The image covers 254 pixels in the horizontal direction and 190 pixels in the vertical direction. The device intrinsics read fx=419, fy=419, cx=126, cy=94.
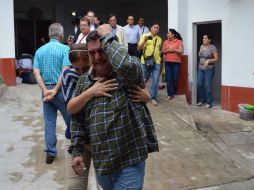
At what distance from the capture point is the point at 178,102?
9031 millimetres

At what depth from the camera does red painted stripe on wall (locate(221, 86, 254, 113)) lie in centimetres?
865

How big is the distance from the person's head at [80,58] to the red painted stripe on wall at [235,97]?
232 inches

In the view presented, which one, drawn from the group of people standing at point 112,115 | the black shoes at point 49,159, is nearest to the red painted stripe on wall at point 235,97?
the black shoes at point 49,159

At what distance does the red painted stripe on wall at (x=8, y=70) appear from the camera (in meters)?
10.0

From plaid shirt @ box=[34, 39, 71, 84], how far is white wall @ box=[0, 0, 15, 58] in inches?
191

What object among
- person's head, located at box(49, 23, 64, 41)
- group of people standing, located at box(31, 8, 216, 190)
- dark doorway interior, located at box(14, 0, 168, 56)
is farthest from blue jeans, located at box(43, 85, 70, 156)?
dark doorway interior, located at box(14, 0, 168, 56)

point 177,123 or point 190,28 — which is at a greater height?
point 190,28

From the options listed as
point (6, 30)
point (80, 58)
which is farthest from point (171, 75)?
point (80, 58)

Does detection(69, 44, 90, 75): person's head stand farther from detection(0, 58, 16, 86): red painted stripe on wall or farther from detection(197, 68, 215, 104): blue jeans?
detection(0, 58, 16, 86): red painted stripe on wall

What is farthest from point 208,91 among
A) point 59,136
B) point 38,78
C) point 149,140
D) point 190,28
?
point 149,140

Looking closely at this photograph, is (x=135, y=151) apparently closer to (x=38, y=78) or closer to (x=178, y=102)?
(x=38, y=78)

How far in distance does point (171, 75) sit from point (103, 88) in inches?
267

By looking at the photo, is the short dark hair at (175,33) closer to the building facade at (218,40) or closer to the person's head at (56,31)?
the building facade at (218,40)

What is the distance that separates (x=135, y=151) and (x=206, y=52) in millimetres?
7122
